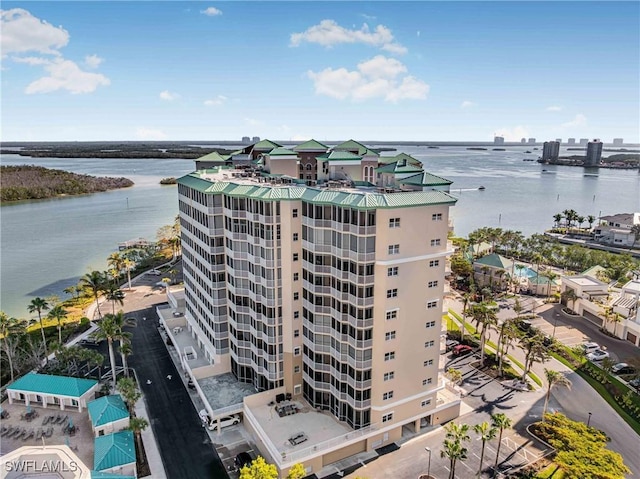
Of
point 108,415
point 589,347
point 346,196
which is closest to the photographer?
point 346,196

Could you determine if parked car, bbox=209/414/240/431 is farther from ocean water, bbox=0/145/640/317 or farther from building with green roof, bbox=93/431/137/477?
ocean water, bbox=0/145/640/317

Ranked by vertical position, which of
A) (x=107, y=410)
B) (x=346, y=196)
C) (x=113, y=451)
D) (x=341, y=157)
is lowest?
(x=113, y=451)

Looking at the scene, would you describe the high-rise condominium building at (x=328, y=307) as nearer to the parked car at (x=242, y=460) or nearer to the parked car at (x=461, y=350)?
the parked car at (x=242, y=460)

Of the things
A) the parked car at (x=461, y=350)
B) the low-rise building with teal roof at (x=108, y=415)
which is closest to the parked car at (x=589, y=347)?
the parked car at (x=461, y=350)

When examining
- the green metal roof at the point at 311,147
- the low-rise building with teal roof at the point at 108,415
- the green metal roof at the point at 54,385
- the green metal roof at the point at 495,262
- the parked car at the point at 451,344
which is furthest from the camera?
the green metal roof at the point at 495,262

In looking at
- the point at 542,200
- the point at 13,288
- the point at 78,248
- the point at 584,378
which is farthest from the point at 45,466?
the point at 542,200

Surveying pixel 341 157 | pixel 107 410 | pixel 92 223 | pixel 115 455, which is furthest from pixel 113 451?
pixel 92 223

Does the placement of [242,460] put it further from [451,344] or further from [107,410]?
[451,344]
